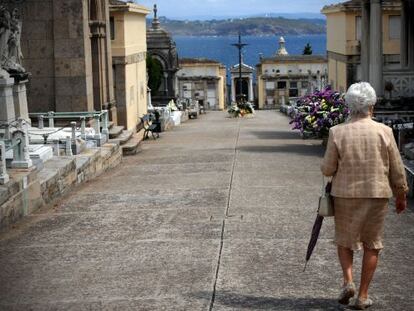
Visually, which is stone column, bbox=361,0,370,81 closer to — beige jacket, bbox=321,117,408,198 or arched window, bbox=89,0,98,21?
arched window, bbox=89,0,98,21

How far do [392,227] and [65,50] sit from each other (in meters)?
12.1

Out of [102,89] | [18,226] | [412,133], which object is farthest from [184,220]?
[102,89]

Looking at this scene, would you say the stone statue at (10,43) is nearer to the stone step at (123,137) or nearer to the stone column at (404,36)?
the stone step at (123,137)

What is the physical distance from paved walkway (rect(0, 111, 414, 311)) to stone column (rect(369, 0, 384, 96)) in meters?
8.84

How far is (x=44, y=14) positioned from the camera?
1970 cm

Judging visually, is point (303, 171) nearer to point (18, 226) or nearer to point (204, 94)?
point (18, 226)

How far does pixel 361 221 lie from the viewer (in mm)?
6215

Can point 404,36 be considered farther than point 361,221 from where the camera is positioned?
Yes

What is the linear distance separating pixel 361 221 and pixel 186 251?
2.29 meters

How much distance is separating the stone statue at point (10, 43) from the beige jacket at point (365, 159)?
8.31 m

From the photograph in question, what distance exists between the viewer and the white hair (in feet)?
20.3

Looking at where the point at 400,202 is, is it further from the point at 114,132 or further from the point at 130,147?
the point at 114,132

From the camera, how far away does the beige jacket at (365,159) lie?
20.2 ft

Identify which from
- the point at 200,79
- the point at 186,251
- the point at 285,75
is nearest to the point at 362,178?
the point at 186,251
